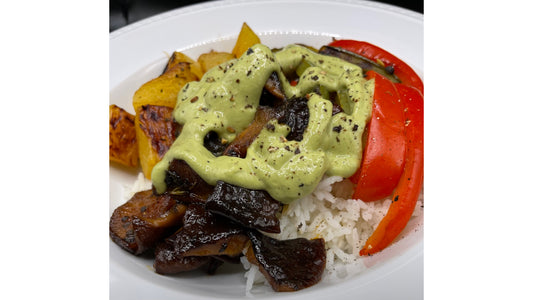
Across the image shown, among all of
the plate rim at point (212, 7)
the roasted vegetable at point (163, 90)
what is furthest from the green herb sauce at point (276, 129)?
the plate rim at point (212, 7)

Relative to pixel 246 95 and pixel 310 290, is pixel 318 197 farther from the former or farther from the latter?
pixel 246 95

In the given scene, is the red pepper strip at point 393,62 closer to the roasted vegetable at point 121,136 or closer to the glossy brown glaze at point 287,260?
the glossy brown glaze at point 287,260

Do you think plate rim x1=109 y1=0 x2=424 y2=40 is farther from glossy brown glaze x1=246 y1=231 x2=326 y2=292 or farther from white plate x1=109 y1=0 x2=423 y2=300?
glossy brown glaze x1=246 y1=231 x2=326 y2=292

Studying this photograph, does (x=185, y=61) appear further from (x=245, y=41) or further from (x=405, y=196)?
(x=405, y=196)

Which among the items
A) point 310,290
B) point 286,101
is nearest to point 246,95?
point 286,101

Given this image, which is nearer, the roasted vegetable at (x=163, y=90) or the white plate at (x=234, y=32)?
the roasted vegetable at (x=163, y=90)

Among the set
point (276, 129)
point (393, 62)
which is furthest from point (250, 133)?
point (393, 62)
